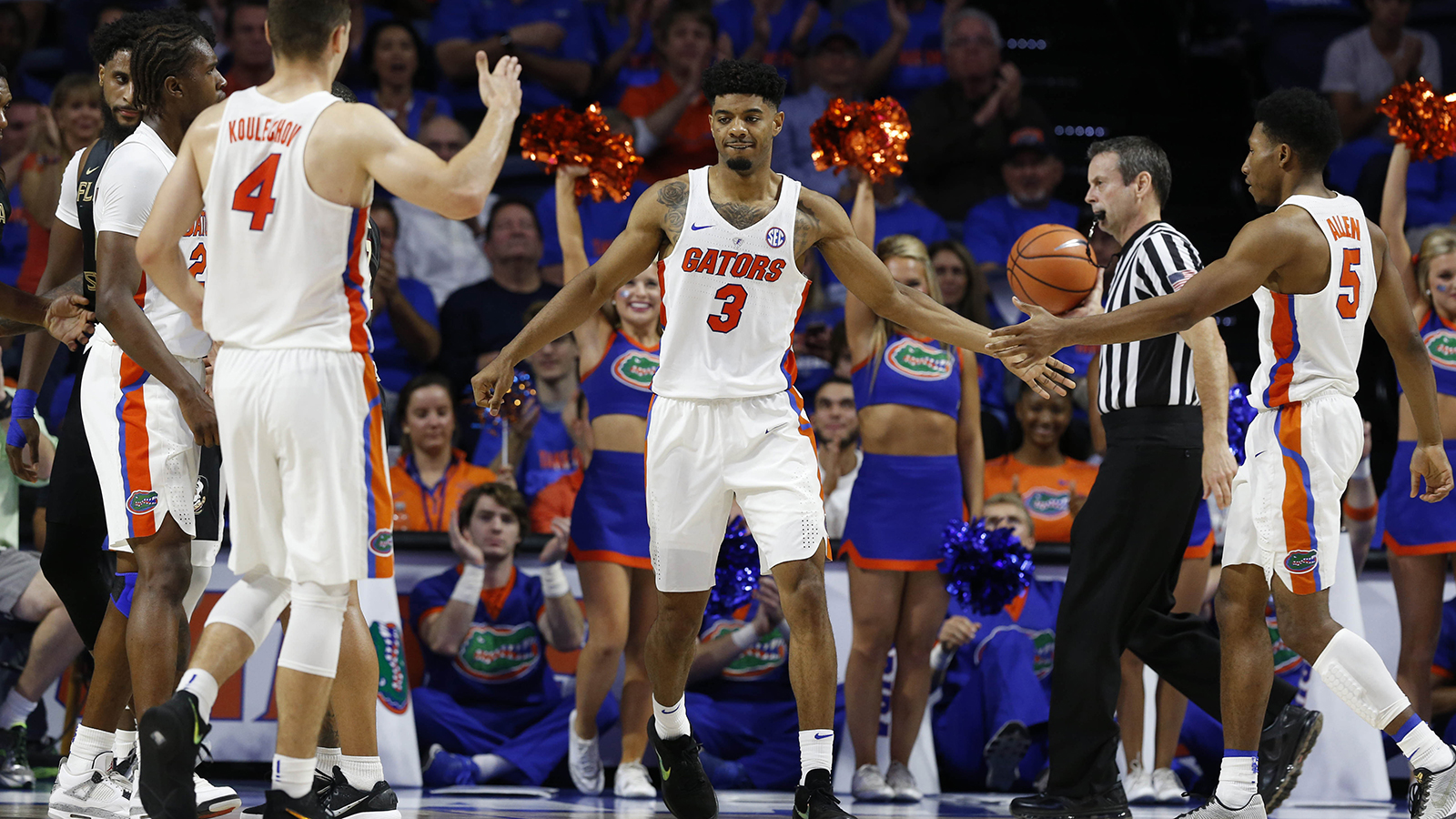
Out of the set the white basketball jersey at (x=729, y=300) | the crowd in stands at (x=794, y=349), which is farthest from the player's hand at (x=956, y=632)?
the white basketball jersey at (x=729, y=300)

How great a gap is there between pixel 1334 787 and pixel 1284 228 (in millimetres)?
3278

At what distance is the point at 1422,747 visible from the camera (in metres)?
5.14

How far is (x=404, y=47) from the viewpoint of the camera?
1029 centimetres

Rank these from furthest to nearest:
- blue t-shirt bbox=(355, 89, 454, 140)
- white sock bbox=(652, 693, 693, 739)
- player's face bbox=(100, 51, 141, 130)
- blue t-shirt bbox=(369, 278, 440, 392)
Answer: blue t-shirt bbox=(355, 89, 454, 140), blue t-shirt bbox=(369, 278, 440, 392), white sock bbox=(652, 693, 693, 739), player's face bbox=(100, 51, 141, 130)

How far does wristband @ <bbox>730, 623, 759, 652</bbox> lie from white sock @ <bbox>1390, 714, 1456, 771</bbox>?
317 cm

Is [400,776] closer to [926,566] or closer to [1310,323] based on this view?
[926,566]

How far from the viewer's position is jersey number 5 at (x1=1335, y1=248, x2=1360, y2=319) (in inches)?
204

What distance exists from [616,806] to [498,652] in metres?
1.28

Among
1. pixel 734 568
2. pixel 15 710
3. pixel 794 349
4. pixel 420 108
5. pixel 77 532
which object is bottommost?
pixel 15 710

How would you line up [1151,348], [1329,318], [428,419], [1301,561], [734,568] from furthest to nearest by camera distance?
[428,419]
[734,568]
[1151,348]
[1329,318]
[1301,561]

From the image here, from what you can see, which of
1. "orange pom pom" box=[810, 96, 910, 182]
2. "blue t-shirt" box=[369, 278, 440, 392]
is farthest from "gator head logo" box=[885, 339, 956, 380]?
"blue t-shirt" box=[369, 278, 440, 392]

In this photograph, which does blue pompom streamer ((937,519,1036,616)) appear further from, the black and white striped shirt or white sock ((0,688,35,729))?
white sock ((0,688,35,729))

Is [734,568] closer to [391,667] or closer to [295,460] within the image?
[391,667]

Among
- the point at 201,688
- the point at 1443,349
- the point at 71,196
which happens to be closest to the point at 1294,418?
the point at 1443,349
